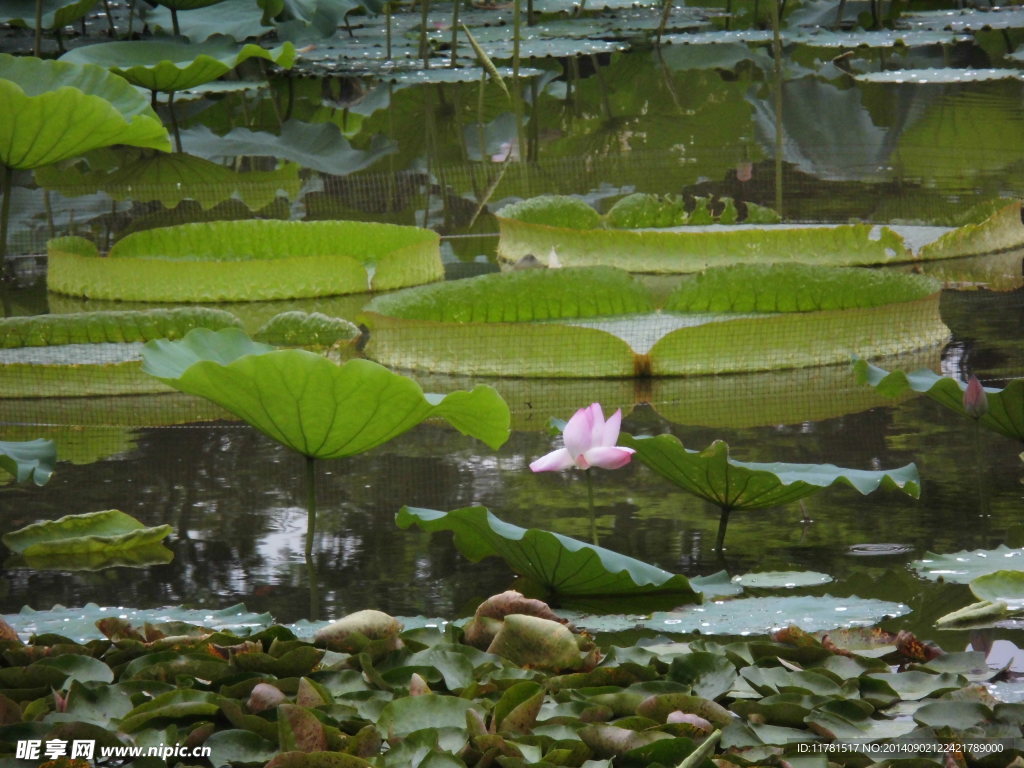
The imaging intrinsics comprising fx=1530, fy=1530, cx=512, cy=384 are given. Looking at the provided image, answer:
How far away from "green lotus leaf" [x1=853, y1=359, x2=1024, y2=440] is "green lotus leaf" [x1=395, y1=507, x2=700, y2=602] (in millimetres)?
536

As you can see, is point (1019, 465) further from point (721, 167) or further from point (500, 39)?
point (500, 39)

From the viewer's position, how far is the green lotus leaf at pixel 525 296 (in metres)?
3.71

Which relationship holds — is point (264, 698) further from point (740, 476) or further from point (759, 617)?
point (740, 476)

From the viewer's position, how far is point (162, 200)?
5844 millimetres

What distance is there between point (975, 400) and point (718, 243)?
2.20 meters

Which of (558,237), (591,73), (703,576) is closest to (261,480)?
(703,576)

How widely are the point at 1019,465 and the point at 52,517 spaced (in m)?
1.67

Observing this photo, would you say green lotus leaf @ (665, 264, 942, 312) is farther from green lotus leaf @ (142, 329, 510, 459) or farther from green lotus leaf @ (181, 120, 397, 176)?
green lotus leaf @ (181, 120, 397, 176)

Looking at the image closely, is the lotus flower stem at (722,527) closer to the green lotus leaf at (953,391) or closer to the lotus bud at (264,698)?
the green lotus leaf at (953,391)

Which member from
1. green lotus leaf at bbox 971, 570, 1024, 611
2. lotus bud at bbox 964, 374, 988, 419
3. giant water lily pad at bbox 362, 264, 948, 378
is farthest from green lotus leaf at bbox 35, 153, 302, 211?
green lotus leaf at bbox 971, 570, 1024, 611

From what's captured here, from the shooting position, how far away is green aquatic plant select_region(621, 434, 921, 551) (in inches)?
84.1

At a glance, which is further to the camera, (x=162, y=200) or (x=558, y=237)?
(x=162, y=200)

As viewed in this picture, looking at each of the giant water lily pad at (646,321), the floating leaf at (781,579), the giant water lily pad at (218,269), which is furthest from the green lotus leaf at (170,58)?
the floating leaf at (781,579)

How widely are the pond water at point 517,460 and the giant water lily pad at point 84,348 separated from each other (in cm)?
4
